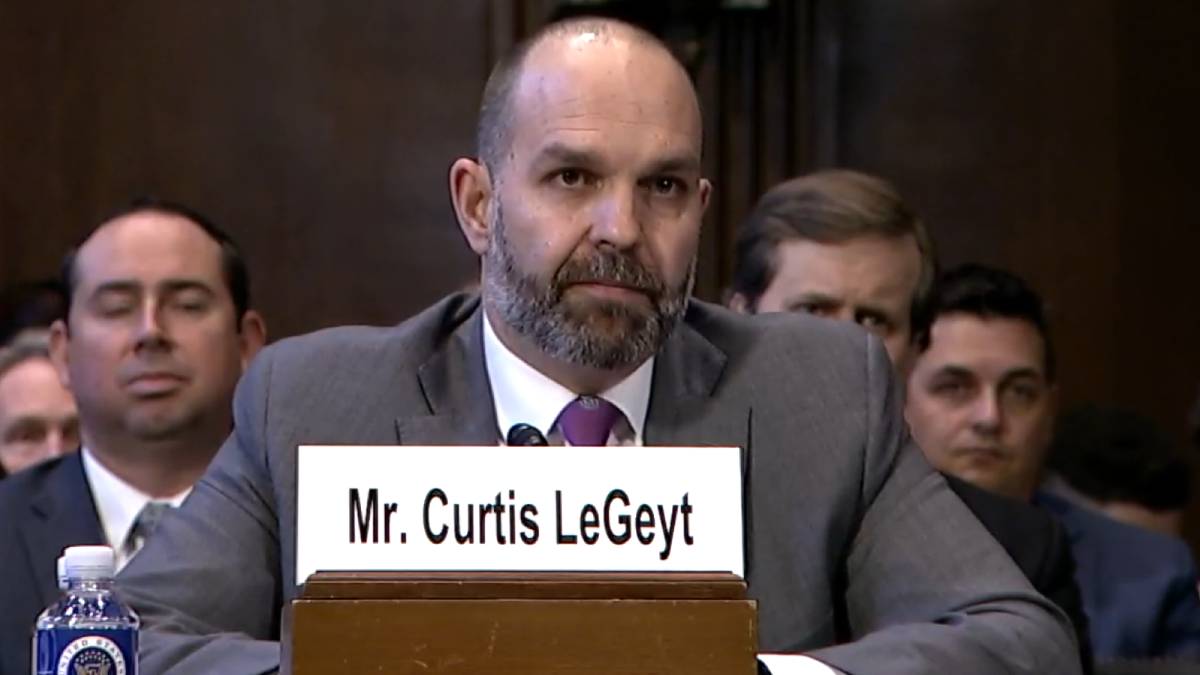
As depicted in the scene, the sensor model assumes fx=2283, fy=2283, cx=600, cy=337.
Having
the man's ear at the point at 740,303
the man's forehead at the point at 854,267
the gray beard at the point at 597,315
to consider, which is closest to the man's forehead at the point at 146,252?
the man's ear at the point at 740,303

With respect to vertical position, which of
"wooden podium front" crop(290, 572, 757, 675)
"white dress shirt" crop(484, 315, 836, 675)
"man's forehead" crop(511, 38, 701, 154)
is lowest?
"wooden podium front" crop(290, 572, 757, 675)

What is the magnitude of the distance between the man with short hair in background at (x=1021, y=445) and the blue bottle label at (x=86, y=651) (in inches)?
106

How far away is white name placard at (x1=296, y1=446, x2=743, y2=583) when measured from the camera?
6.24 feet

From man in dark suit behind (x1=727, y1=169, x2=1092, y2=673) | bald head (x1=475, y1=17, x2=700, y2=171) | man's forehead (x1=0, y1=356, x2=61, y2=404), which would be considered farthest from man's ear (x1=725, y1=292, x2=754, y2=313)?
man's forehead (x1=0, y1=356, x2=61, y2=404)

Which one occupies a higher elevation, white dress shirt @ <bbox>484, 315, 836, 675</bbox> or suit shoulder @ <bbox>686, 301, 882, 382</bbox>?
suit shoulder @ <bbox>686, 301, 882, 382</bbox>

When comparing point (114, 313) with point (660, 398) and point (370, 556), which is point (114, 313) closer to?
point (660, 398)

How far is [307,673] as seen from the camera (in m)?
1.82

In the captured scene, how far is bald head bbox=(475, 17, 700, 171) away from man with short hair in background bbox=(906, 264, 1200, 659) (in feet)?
6.77

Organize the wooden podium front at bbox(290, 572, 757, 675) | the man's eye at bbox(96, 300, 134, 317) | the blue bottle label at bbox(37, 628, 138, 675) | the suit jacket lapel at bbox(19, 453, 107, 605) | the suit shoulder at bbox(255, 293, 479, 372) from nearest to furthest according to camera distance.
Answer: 1. the wooden podium front at bbox(290, 572, 757, 675)
2. the blue bottle label at bbox(37, 628, 138, 675)
3. the suit shoulder at bbox(255, 293, 479, 372)
4. the suit jacket lapel at bbox(19, 453, 107, 605)
5. the man's eye at bbox(96, 300, 134, 317)

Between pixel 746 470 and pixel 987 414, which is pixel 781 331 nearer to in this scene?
pixel 746 470

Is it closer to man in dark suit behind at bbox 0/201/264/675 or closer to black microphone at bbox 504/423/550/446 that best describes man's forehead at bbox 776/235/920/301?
man in dark suit behind at bbox 0/201/264/675

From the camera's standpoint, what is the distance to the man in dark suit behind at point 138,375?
173 inches

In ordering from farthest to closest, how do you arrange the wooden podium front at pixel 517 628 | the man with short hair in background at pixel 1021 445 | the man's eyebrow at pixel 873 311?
1. the man with short hair in background at pixel 1021 445
2. the man's eyebrow at pixel 873 311
3. the wooden podium front at pixel 517 628

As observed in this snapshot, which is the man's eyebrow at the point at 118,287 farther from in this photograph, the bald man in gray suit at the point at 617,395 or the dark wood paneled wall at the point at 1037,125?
the dark wood paneled wall at the point at 1037,125
